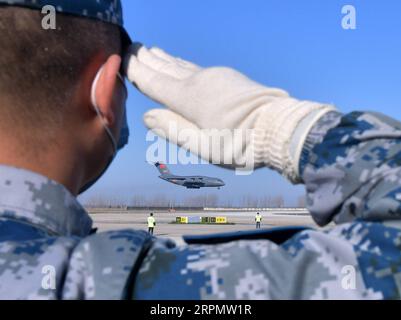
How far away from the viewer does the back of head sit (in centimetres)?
150

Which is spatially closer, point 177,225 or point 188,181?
point 177,225

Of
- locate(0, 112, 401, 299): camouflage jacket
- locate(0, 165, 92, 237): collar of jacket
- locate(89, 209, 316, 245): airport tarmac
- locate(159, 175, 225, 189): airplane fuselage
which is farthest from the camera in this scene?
locate(159, 175, 225, 189): airplane fuselage

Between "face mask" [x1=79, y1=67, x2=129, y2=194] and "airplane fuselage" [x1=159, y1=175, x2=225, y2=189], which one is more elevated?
"face mask" [x1=79, y1=67, x2=129, y2=194]

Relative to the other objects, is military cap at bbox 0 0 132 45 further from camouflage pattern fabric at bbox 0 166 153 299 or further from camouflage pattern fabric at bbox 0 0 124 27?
camouflage pattern fabric at bbox 0 166 153 299

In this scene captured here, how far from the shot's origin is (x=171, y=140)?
1651 mm

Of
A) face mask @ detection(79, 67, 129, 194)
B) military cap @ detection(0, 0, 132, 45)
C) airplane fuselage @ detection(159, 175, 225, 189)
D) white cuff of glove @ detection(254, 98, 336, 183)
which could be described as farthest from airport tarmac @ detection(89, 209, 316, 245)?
white cuff of glove @ detection(254, 98, 336, 183)

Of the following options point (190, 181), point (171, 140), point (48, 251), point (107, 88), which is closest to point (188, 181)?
point (190, 181)


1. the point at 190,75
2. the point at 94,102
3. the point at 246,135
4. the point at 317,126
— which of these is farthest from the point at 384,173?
the point at 94,102

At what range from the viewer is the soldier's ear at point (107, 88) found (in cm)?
154

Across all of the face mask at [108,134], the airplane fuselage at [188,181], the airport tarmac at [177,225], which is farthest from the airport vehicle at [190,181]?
the face mask at [108,134]

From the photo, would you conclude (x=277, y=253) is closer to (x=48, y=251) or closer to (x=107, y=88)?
(x=48, y=251)

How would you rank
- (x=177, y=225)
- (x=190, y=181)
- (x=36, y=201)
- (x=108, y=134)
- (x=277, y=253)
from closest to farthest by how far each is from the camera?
1. (x=277, y=253)
2. (x=36, y=201)
3. (x=108, y=134)
4. (x=177, y=225)
5. (x=190, y=181)

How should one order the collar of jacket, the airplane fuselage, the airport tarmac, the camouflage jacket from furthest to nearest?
the airplane fuselage, the airport tarmac, the collar of jacket, the camouflage jacket

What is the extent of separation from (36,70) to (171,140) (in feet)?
Result: 1.43
